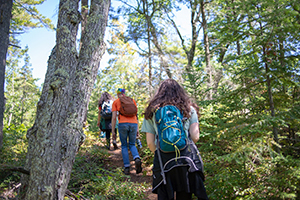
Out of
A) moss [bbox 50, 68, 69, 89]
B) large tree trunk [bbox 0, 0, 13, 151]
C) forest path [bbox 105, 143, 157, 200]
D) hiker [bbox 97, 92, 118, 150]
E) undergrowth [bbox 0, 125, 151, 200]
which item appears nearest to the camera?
moss [bbox 50, 68, 69, 89]

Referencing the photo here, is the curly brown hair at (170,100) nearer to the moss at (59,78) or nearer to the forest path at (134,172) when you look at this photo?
the moss at (59,78)

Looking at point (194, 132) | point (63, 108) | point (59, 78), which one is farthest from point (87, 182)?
point (194, 132)

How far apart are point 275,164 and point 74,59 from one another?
11.4 ft

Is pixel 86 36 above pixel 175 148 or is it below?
above

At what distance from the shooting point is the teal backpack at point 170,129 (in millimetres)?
2511

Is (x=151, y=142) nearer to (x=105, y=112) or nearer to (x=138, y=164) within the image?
(x=138, y=164)

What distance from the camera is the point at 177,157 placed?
2.54 metres

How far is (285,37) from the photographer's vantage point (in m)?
3.45

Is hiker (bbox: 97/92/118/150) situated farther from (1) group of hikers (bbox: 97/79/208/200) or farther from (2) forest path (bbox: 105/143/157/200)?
(1) group of hikers (bbox: 97/79/208/200)

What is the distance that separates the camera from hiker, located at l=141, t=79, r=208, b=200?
8.32ft

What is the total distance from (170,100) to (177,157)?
2.35 ft

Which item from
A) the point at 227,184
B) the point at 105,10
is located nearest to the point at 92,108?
the point at 105,10

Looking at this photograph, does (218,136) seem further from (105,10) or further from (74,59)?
(105,10)

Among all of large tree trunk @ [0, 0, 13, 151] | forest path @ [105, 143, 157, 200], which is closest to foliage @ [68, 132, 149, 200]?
forest path @ [105, 143, 157, 200]
